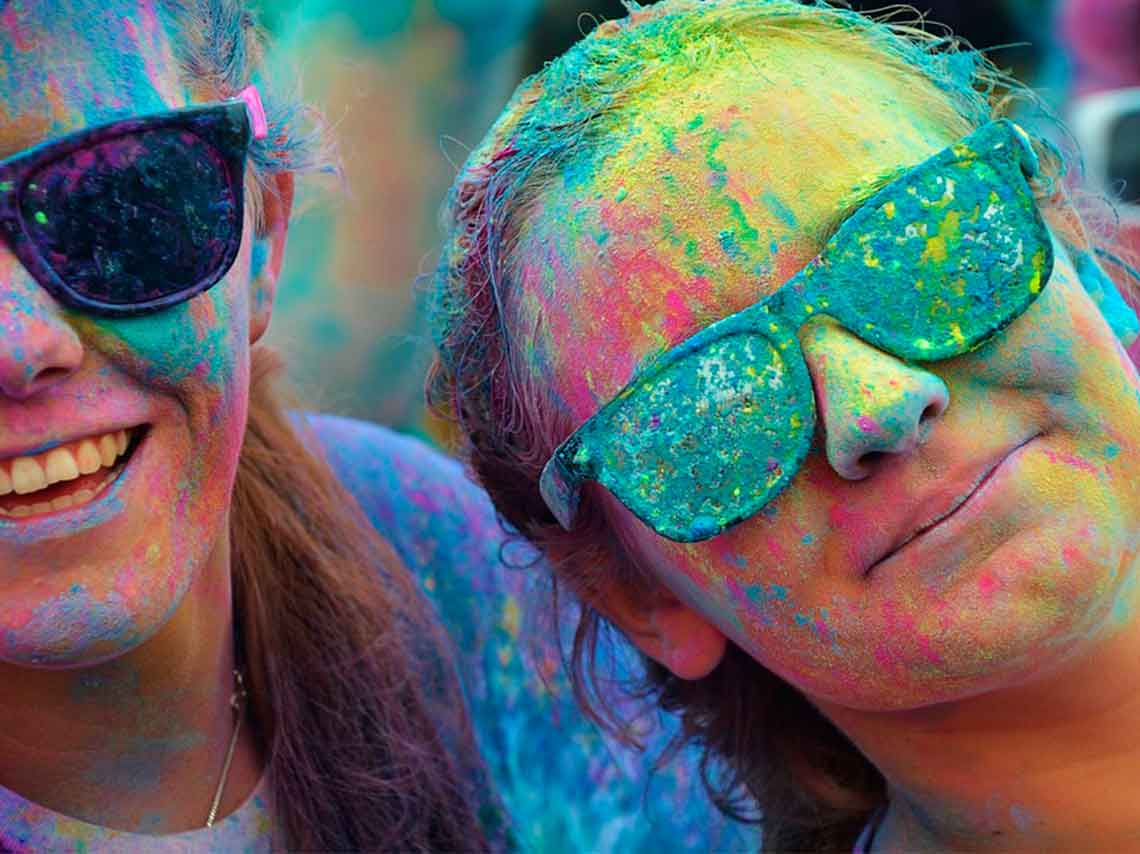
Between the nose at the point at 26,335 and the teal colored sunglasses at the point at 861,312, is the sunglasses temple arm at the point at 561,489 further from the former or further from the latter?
the nose at the point at 26,335

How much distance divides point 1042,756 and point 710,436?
62 centimetres

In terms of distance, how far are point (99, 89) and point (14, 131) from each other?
113mm

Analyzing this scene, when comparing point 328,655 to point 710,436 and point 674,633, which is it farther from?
point 710,436

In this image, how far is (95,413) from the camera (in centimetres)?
167

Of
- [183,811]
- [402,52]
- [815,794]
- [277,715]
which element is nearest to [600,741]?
[815,794]

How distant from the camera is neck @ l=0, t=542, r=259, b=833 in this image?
189 centimetres

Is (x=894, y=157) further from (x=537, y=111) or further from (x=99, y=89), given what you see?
(x=99, y=89)

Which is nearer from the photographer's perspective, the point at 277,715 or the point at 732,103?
the point at 732,103

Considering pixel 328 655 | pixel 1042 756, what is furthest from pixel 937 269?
pixel 328 655

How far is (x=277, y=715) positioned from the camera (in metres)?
2.19

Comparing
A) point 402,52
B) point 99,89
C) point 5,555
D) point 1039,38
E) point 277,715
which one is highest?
point 99,89

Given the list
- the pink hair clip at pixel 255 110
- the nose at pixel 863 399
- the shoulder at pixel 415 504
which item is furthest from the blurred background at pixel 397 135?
the nose at pixel 863 399

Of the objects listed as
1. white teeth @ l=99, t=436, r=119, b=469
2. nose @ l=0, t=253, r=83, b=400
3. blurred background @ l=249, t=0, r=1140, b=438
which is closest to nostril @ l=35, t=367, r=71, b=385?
nose @ l=0, t=253, r=83, b=400

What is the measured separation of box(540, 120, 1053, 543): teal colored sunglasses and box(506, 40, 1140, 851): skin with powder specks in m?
A: 0.04
